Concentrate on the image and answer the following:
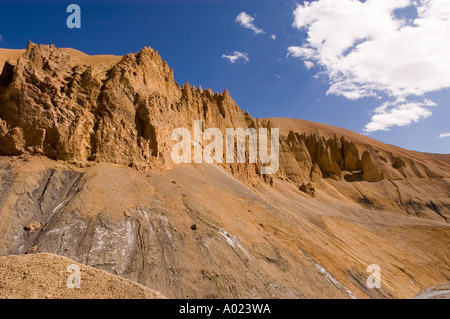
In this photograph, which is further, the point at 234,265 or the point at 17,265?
the point at 234,265

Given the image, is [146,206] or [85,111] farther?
[85,111]

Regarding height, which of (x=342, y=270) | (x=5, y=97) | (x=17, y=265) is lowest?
(x=342, y=270)

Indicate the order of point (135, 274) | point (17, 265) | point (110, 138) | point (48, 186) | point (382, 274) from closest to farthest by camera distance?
1. point (17, 265)
2. point (135, 274)
3. point (48, 186)
4. point (110, 138)
5. point (382, 274)

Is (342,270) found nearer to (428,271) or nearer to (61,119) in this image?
(428,271)

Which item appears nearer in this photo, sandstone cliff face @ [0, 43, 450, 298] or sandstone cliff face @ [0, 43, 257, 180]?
sandstone cliff face @ [0, 43, 450, 298]

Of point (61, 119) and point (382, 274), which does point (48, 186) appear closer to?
point (61, 119)

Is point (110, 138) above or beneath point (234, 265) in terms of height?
above

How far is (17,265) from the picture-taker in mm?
9523

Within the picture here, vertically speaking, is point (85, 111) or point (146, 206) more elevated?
point (85, 111)

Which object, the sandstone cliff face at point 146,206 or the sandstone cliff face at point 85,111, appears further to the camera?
the sandstone cliff face at point 85,111

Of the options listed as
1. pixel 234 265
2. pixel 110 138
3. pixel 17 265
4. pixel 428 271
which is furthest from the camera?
pixel 428 271

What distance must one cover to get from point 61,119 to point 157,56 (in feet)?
45.0

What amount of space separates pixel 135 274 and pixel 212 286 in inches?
157
